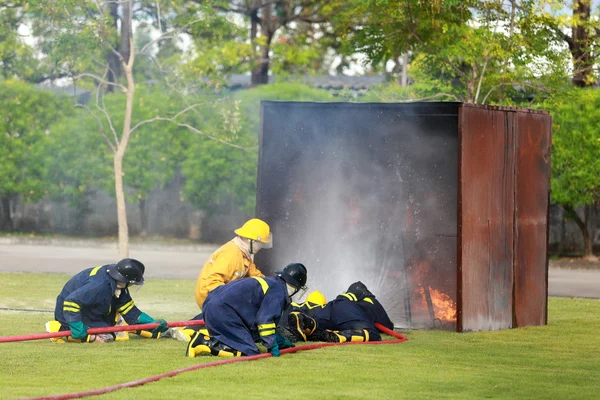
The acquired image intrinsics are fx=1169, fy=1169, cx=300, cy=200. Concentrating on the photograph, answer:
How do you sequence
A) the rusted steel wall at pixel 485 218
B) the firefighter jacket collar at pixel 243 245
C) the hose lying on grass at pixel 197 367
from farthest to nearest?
the rusted steel wall at pixel 485 218 → the firefighter jacket collar at pixel 243 245 → the hose lying on grass at pixel 197 367

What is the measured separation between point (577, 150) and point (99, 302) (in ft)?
61.8

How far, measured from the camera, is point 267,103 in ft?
46.9

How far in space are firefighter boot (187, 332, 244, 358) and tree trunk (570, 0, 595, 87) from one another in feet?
48.1

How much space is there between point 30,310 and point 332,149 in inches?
170

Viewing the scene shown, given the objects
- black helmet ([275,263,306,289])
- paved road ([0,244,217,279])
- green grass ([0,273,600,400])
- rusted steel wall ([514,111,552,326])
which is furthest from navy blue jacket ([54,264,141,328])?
paved road ([0,244,217,279])

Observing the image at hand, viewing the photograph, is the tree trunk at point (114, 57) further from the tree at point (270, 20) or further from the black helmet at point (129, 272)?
the black helmet at point (129, 272)

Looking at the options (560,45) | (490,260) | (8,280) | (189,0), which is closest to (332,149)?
(490,260)

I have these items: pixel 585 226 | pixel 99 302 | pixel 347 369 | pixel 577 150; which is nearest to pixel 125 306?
pixel 99 302

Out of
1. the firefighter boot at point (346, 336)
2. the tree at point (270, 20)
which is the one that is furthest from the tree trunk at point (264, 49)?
the firefighter boot at point (346, 336)

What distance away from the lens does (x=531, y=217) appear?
14359 millimetres

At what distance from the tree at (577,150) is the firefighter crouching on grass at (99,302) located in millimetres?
17778

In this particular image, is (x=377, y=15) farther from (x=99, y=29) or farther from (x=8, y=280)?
(x=8, y=280)

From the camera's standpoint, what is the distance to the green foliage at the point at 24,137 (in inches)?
1361

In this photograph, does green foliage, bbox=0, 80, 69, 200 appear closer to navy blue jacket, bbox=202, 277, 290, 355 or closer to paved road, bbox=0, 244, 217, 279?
paved road, bbox=0, 244, 217, 279
